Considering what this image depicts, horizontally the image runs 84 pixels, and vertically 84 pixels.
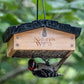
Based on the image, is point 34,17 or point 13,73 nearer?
point 34,17

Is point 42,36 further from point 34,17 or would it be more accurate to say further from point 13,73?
point 13,73

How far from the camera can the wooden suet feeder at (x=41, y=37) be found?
216cm

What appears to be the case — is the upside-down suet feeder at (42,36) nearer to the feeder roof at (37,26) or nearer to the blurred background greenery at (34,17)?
the feeder roof at (37,26)

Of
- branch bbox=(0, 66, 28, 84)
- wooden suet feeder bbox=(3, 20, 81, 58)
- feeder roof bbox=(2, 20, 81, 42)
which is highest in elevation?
feeder roof bbox=(2, 20, 81, 42)

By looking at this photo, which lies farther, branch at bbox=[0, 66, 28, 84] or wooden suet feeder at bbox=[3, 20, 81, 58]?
branch at bbox=[0, 66, 28, 84]

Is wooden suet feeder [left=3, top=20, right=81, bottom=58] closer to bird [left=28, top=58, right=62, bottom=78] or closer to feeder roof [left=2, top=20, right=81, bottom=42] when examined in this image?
feeder roof [left=2, top=20, right=81, bottom=42]

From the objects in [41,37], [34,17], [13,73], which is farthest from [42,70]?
[13,73]

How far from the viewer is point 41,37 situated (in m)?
2.23

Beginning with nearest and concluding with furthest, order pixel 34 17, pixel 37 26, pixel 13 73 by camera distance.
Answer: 1. pixel 37 26
2. pixel 34 17
3. pixel 13 73

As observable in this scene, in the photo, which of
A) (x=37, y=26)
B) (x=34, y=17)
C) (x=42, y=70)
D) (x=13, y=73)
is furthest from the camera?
(x=13, y=73)

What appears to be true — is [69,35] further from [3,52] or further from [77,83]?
[77,83]

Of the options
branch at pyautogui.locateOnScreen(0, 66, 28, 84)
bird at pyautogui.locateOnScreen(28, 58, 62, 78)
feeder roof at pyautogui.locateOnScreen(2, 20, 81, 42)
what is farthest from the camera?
branch at pyautogui.locateOnScreen(0, 66, 28, 84)

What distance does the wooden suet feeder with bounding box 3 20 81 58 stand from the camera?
7.10 ft

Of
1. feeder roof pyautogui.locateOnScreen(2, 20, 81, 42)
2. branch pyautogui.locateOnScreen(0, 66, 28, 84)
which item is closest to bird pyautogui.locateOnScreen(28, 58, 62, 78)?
feeder roof pyautogui.locateOnScreen(2, 20, 81, 42)
